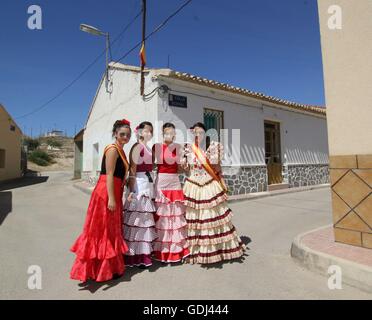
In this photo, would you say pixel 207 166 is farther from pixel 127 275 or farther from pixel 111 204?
pixel 127 275

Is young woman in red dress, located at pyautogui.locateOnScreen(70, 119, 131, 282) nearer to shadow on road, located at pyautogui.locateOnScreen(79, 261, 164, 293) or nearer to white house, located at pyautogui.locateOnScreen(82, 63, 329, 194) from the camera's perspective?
shadow on road, located at pyautogui.locateOnScreen(79, 261, 164, 293)

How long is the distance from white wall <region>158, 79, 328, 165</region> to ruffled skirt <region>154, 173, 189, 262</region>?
4.32m

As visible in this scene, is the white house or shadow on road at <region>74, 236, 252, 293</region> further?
the white house

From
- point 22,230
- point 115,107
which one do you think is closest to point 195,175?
point 22,230

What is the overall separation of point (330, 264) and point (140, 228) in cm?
212

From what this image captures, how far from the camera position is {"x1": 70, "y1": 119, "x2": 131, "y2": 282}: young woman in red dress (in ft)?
8.94

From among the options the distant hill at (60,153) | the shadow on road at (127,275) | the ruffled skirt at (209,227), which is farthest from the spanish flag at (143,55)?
the distant hill at (60,153)

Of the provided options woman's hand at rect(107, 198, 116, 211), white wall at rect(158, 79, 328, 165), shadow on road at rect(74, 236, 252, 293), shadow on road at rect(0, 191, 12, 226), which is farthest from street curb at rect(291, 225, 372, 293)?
shadow on road at rect(0, 191, 12, 226)

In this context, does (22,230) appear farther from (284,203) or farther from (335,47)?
(284,203)

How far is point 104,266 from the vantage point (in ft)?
8.95

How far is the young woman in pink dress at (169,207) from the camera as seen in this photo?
129 inches

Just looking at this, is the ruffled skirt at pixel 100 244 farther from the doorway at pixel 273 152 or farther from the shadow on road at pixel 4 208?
the doorway at pixel 273 152

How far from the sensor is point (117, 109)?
395 inches

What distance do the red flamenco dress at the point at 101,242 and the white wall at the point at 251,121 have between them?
469 centimetres
